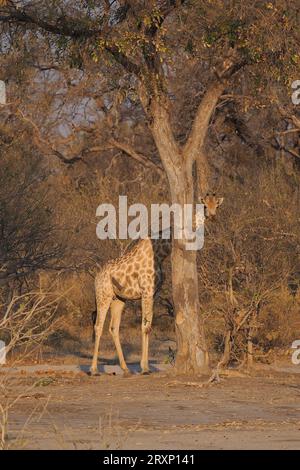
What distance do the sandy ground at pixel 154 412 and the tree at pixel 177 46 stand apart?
119 centimetres

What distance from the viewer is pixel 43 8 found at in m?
14.9

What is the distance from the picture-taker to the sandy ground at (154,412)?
9.78 metres

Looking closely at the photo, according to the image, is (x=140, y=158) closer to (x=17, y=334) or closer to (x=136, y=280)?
(x=136, y=280)

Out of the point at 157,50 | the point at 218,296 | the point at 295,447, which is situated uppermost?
the point at 157,50

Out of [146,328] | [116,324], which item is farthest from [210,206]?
[116,324]

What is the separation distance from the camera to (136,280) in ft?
54.7

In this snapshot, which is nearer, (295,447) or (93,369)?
(295,447)

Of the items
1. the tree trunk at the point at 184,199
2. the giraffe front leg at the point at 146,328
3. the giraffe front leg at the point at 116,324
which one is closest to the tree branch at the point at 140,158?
the giraffe front leg at the point at 116,324

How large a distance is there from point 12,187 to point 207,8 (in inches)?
230

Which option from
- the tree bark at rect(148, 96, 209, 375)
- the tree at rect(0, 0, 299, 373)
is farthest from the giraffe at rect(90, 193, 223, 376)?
the tree at rect(0, 0, 299, 373)

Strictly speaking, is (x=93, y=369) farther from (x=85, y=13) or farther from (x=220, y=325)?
(x=85, y=13)

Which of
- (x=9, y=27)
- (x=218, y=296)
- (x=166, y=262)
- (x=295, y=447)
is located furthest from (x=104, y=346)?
(x=295, y=447)
